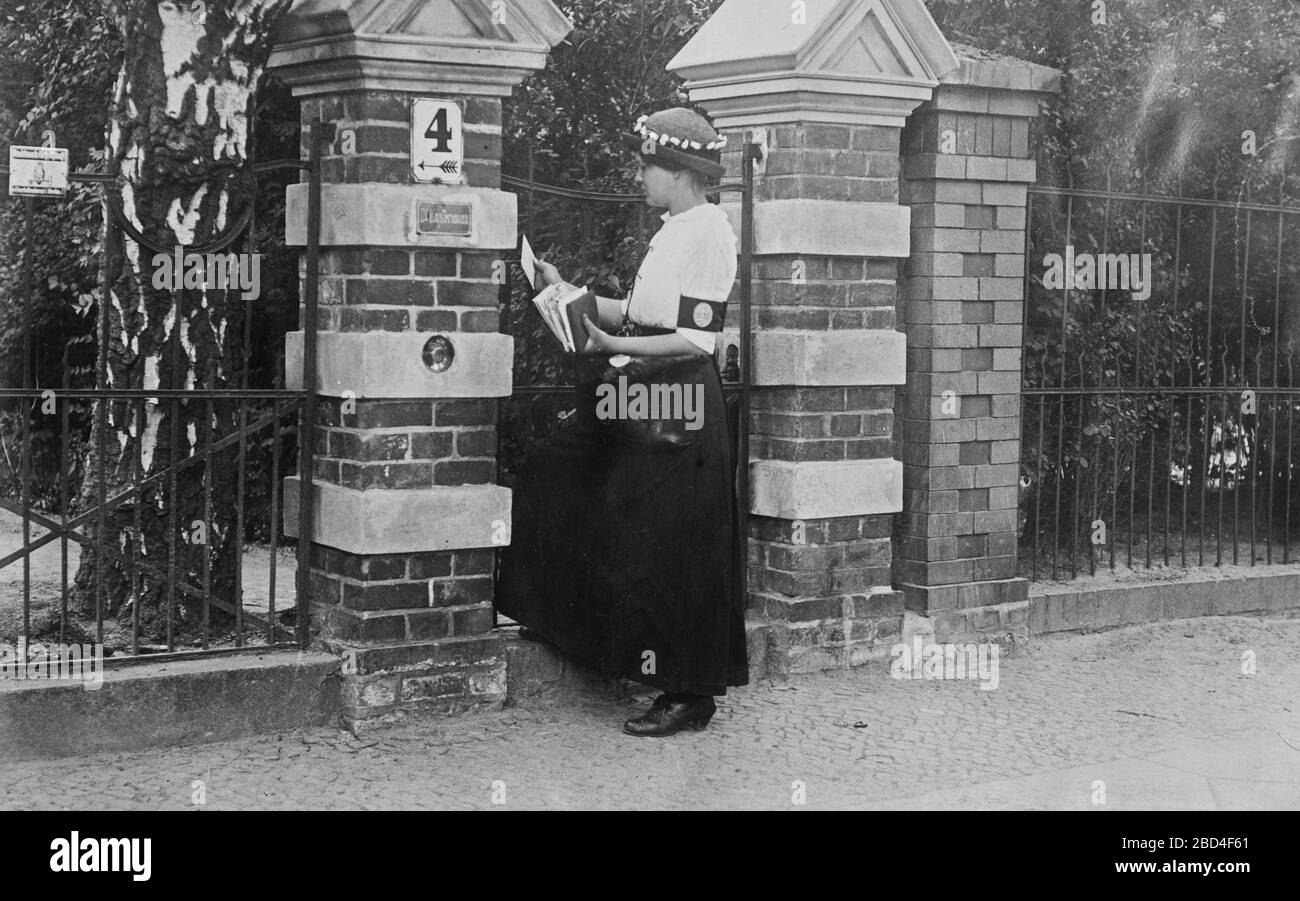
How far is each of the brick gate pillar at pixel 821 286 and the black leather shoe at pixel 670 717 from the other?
2.59 ft

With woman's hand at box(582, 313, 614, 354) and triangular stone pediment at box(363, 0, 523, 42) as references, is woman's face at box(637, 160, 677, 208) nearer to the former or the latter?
woman's hand at box(582, 313, 614, 354)

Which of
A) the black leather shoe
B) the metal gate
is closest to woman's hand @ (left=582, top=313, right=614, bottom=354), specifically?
the metal gate

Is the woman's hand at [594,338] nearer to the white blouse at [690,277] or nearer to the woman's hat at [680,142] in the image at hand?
the white blouse at [690,277]

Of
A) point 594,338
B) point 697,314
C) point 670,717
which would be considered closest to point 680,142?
point 697,314

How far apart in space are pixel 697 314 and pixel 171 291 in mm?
1940

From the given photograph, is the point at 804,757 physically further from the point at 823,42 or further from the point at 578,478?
the point at 823,42

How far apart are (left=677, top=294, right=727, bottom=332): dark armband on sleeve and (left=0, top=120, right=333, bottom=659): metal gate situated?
4.35 feet

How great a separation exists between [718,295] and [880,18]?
1.63 m

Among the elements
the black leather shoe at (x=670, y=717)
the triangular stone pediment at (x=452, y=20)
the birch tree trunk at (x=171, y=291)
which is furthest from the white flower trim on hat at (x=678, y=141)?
the black leather shoe at (x=670, y=717)

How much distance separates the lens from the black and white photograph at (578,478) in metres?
5.86
